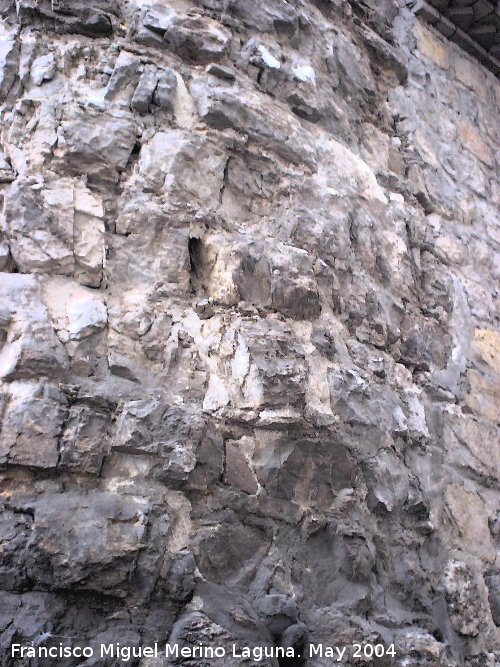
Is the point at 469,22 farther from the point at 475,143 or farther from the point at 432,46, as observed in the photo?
the point at 475,143

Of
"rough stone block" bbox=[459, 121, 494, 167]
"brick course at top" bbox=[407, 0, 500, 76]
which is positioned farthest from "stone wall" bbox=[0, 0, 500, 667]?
"brick course at top" bbox=[407, 0, 500, 76]

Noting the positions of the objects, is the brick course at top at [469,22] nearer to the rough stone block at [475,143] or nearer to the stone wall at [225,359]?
the rough stone block at [475,143]

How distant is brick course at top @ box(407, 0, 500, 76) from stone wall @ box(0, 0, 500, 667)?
92cm

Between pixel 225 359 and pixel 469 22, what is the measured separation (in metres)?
2.46

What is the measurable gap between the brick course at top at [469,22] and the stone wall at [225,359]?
92cm

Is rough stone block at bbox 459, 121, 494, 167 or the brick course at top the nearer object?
rough stone block at bbox 459, 121, 494, 167

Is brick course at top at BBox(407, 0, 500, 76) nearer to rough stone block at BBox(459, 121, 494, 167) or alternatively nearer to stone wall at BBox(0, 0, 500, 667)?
rough stone block at BBox(459, 121, 494, 167)

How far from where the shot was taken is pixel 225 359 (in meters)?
1.48

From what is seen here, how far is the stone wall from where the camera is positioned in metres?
1.22

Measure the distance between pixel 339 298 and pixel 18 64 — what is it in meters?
1.06

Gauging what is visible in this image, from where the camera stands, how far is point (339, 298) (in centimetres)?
180

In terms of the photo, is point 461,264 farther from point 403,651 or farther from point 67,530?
point 67,530

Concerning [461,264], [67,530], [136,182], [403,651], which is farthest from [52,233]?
[461,264]

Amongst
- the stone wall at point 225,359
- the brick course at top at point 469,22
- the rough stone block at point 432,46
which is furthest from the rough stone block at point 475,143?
the stone wall at point 225,359
